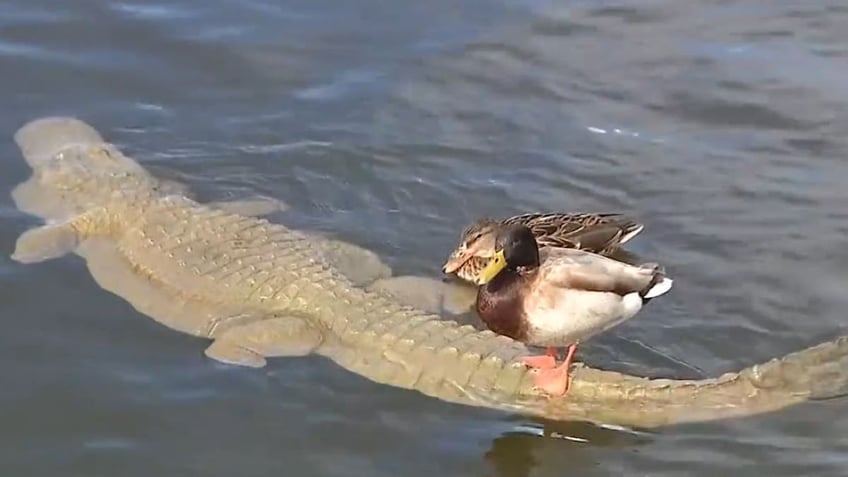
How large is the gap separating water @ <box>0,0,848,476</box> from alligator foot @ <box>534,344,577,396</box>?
7.7 inches

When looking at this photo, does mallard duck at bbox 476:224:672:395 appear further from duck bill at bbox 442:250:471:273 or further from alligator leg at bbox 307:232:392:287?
alligator leg at bbox 307:232:392:287

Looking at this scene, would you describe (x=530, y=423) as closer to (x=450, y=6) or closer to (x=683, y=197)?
(x=683, y=197)

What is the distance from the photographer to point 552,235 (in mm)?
7508

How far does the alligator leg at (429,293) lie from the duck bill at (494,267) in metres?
1.02

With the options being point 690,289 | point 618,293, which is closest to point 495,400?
point 618,293

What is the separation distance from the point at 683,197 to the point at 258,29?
12.7 feet

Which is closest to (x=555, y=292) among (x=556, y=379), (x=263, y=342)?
(x=556, y=379)

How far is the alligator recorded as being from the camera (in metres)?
6.43

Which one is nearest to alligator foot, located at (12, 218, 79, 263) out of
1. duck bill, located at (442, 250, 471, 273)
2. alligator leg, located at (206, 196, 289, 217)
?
alligator leg, located at (206, 196, 289, 217)

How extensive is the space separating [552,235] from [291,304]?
1449 millimetres

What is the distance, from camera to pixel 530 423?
21.1 ft

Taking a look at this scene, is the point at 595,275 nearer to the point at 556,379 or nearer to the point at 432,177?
the point at 556,379

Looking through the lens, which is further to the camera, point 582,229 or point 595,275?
point 582,229

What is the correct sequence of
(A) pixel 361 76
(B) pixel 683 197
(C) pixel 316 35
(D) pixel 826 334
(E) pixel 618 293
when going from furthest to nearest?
(C) pixel 316 35, (A) pixel 361 76, (B) pixel 683 197, (D) pixel 826 334, (E) pixel 618 293
